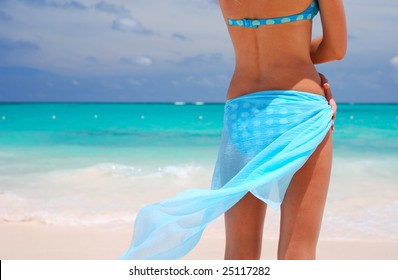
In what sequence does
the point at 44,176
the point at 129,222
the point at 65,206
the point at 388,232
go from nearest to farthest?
the point at 388,232, the point at 129,222, the point at 65,206, the point at 44,176

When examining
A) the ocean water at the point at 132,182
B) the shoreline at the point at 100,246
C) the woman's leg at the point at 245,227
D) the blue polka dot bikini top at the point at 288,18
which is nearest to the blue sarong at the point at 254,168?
the woman's leg at the point at 245,227

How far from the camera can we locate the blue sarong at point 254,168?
84.6 inches

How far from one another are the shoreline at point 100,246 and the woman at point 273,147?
2.77m

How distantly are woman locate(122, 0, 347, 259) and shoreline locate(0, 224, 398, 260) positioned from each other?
277 cm

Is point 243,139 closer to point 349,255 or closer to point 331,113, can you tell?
point 331,113

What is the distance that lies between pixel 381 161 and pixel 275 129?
9.89 meters

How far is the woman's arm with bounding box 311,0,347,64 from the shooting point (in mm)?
2184

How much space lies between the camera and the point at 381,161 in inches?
453

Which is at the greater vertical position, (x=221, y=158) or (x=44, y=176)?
(x=221, y=158)

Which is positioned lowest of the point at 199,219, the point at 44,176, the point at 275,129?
the point at 44,176

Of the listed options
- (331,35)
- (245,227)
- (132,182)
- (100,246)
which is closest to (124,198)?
(132,182)

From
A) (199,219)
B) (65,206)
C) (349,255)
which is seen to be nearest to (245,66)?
(199,219)

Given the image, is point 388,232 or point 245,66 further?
point 388,232

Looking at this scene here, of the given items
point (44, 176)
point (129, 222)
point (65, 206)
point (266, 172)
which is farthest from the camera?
point (44, 176)
